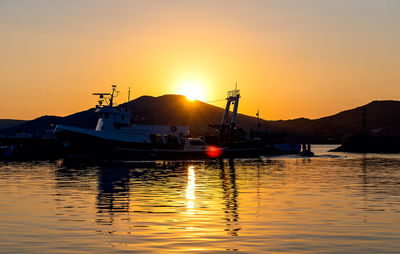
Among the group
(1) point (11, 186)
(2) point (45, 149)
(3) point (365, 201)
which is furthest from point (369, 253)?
(2) point (45, 149)

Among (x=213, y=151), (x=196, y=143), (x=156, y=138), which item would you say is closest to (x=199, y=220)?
(x=156, y=138)

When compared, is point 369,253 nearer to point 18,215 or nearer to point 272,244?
point 272,244

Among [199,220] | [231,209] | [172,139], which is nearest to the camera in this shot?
[199,220]

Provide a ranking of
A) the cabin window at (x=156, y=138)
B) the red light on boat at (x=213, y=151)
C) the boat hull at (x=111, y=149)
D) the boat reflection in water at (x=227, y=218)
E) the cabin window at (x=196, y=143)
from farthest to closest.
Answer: the red light on boat at (x=213, y=151) → the cabin window at (x=196, y=143) → the cabin window at (x=156, y=138) → the boat hull at (x=111, y=149) → the boat reflection in water at (x=227, y=218)

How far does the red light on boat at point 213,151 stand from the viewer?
102 metres

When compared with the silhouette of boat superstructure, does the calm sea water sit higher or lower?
lower

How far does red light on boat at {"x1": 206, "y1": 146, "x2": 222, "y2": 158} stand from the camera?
334ft

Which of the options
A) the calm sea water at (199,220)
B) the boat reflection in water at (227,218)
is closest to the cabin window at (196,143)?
the boat reflection in water at (227,218)

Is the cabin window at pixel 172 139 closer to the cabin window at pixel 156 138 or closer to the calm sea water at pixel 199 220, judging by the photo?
the cabin window at pixel 156 138

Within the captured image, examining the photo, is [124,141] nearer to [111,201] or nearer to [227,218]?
[111,201]

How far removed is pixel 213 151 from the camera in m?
103

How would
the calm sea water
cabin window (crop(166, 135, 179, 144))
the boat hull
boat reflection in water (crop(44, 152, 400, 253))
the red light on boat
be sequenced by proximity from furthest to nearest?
the red light on boat < cabin window (crop(166, 135, 179, 144)) < the boat hull < boat reflection in water (crop(44, 152, 400, 253)) < the calm sea water

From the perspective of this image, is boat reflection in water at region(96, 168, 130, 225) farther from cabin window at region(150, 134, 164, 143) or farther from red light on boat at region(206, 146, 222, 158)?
red light on boat at region(206, 146, 222, 158)

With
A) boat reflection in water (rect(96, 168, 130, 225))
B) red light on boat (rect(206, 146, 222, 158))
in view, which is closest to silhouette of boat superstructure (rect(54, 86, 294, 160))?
red light on boat (rect(206, 146, 222, 158))
